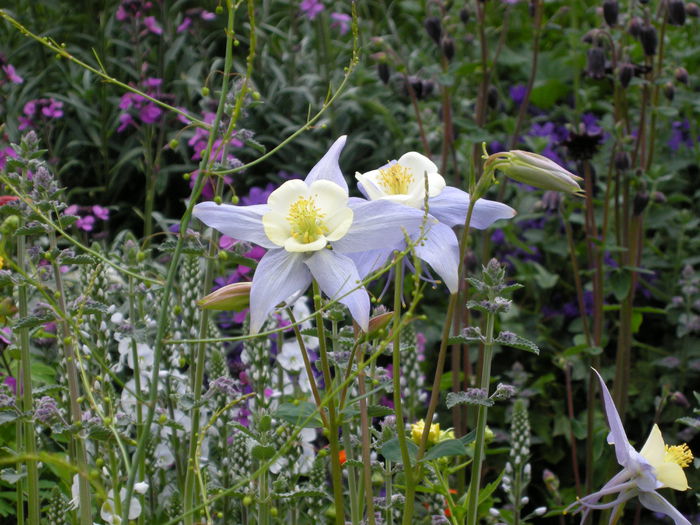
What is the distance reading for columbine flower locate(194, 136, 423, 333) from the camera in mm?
1127

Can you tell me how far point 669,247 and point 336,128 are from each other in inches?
70.1

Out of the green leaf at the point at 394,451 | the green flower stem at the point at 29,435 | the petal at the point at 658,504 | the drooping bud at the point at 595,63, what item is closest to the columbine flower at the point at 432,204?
the green leaf at the point at 394,451

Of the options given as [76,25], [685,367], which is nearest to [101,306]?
[685,367]

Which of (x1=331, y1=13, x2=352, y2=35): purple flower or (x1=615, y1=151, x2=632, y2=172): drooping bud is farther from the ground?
(x1=331, y1=13, x2=352, y2=35): purple flower

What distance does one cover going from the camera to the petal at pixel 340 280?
1.09 m

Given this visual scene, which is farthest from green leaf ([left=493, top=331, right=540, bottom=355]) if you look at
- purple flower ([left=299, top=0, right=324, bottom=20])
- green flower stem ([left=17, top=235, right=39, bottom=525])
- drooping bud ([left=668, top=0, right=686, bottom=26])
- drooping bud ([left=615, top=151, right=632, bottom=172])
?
purple flower ([left=299, top=0, right=324, bottom=20])

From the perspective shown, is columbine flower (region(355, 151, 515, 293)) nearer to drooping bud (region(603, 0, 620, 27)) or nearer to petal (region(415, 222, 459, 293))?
petal (region(415, 222, 459, 293))

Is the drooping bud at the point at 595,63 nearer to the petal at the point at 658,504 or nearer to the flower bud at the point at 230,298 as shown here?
the petal at the point at 658,504

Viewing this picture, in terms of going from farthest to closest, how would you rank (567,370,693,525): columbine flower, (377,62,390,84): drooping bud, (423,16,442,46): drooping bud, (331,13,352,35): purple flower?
(331,13,352,35): purple flower → (377,62,390,84): drooping bud → (423,16,442,46): drooping bud → (567,370,693,525): columbine flower

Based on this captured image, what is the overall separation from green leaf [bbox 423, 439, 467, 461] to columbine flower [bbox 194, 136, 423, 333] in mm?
228

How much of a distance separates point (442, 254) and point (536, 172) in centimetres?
16

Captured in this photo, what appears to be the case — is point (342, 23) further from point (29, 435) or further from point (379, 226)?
point (379, 226)

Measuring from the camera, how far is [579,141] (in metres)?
2.65

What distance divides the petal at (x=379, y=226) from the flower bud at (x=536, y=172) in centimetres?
13
